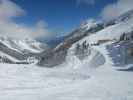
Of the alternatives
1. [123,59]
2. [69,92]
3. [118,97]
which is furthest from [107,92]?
[123,59]

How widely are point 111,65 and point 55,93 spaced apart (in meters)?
25.7

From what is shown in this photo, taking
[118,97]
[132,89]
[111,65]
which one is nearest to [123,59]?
[111,65]

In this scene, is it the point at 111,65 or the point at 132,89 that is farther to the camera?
the point at 111,65

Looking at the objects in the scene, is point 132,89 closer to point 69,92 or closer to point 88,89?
point 88,89

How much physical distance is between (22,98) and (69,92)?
3744 mm

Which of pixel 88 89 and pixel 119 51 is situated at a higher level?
pixel 119 51

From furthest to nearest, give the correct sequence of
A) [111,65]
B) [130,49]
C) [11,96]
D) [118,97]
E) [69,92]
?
1. [130,49]
2. [111,65]
3. [69,92]
4. [11,96]
5. [118,97]

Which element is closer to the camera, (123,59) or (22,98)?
(22,98)

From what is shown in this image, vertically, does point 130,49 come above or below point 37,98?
above

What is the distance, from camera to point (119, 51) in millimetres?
49688

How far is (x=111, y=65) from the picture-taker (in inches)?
1624

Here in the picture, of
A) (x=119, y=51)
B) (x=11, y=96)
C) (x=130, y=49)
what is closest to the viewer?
(x=11, y=96)

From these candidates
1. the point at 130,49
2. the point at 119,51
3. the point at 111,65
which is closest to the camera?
the point at 111,65

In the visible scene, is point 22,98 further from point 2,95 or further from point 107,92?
point 107,92
